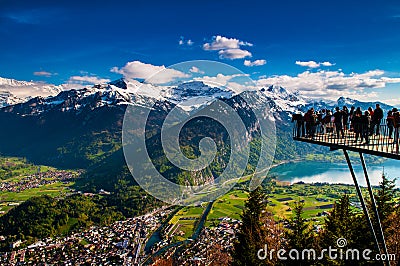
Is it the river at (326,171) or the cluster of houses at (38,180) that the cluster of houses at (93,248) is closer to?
the cluster of houses at (38,180)

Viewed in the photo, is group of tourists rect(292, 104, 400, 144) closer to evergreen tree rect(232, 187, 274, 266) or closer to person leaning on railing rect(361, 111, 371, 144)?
person leaning on railing rect(361, 111, 371, 144)

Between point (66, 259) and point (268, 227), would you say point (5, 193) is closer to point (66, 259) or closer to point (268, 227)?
point (66, 259)

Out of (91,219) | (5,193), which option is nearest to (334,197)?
(91,219)

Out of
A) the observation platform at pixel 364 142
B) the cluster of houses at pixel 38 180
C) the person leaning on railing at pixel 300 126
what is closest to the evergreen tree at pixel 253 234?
the observation platform at pixel 364 142

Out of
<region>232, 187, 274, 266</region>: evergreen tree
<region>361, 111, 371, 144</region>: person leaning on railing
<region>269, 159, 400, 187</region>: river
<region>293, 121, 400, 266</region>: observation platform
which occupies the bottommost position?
<region>269, 159, 400, 187</region>: river

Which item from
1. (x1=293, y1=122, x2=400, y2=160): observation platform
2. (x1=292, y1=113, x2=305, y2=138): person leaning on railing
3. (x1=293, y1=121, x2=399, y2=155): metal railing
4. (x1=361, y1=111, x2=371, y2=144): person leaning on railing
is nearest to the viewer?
(x1=293, y1=122, x2=400, y2=160): observation platform

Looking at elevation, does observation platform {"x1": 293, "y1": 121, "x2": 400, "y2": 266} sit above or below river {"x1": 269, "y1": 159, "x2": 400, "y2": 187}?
above

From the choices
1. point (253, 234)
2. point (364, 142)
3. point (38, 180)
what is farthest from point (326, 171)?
point (364, 142)

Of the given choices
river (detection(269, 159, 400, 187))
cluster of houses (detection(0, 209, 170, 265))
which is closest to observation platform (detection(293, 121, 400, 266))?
cluster of houses (detection(0, 209, 170, 265))
